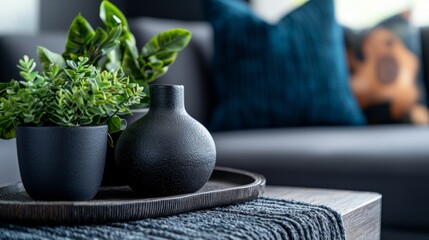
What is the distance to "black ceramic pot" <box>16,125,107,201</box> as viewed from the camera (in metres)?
0.80

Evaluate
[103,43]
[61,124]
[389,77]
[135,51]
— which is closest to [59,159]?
[61,124]

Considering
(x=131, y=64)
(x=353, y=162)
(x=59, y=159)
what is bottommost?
(x=353, y=162)

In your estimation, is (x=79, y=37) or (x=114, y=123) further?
(x=79, y=37)

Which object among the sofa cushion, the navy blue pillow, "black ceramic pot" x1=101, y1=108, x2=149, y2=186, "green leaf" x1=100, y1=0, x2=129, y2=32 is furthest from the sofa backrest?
"black ceramic pot" x1=101, y1=108, x2=149, y2=186

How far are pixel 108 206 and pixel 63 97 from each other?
150 millimetres

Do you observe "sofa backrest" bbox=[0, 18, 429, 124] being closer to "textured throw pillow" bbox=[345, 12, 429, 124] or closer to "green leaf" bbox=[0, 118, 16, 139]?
"textured throw pillow" bbox=[345, 12, 429, 124]

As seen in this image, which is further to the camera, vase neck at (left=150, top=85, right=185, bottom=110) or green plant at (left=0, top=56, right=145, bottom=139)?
vase neck at (left=150, top=85, right=185, bottom=110)

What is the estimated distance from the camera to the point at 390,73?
2.29 m

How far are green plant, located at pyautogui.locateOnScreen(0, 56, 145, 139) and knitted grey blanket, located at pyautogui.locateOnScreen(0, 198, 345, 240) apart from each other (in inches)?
5.6

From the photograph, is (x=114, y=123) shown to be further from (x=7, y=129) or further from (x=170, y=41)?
(x=170, y=41)

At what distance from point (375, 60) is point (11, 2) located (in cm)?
157

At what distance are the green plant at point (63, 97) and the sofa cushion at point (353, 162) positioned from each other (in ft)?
3.08

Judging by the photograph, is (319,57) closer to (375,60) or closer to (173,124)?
(375,60)

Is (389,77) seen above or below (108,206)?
above
